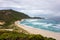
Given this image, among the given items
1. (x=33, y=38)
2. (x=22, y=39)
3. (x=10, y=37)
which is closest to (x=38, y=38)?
(x=33, y=38)

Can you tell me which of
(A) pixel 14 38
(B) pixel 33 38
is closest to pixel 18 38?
(A) pixel 14 38

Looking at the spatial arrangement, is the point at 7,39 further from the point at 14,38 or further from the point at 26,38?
the point at 26,38

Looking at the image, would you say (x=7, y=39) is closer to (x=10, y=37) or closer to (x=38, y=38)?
(x=10, y=37)

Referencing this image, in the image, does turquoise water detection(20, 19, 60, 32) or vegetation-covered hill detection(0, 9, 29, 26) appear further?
vegetation-covered hill detection(0, 9, 29, 26)

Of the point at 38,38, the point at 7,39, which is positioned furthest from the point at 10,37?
the point at 38,38

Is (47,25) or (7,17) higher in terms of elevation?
(47,25)

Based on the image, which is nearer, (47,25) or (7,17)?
(47,25)

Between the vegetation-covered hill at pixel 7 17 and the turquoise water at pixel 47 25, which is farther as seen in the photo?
the vegetation-covered hill at pixel 7 17
